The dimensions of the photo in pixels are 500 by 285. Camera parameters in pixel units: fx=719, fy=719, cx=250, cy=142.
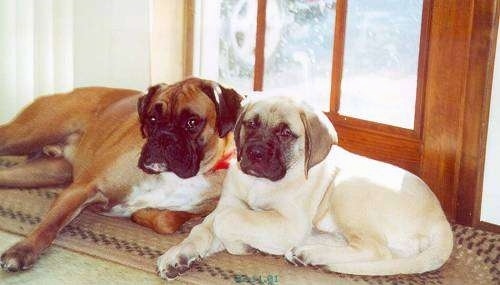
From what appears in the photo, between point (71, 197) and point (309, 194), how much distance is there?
0.79 m

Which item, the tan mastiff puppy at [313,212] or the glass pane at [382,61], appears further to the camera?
the glass pane at [382,61]

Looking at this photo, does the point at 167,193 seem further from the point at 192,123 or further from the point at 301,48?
the point at 301,48

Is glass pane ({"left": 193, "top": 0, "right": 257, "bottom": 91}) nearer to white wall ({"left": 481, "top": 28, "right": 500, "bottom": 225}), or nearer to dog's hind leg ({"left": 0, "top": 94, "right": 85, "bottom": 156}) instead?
dog's hind leg ({"left": 0, "top": 94, "right": 85, "bottom": 156})

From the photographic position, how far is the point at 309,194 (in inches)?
91.2

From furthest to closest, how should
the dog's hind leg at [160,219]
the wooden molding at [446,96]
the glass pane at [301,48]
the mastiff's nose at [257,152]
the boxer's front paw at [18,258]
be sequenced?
the glass pane at [301,48]
the wooden molding at [446,96]
the dog's hind leg at [160,219]
the mastiff's nose at [257,152]
the boxer's front paw at [18,258]

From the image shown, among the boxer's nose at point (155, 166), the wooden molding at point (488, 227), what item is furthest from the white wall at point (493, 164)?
the boxer's nose at point (155, 166)

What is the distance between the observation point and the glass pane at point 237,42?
337 centimetres

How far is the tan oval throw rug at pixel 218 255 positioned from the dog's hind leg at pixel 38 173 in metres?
0.14

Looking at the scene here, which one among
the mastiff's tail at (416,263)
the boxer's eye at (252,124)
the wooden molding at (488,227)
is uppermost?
the boxer's eye at (252,124)

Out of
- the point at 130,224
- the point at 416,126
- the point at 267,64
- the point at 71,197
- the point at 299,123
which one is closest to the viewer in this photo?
the point at 299,123

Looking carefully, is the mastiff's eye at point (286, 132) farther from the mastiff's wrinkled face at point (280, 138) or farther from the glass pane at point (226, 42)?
the glass pane at point (226, 42)

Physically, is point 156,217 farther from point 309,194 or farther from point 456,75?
point 456,75

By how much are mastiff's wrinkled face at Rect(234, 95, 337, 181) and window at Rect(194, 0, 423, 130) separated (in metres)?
0.57

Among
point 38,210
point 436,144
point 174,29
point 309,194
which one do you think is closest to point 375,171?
point 309,194
